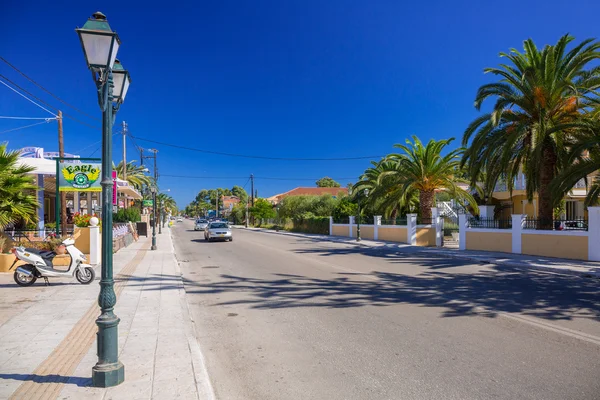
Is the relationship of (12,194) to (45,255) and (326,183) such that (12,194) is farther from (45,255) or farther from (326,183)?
(326,183)

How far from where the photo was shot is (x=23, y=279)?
10.6 m

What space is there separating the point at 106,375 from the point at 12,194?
35.7ft

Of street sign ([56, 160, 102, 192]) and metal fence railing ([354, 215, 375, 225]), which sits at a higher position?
street sign ([56, 160, 102, 192])

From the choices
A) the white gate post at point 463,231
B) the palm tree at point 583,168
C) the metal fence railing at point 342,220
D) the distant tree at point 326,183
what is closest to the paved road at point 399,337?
the palm tree at point 583,168

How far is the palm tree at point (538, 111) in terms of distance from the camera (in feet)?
57.3

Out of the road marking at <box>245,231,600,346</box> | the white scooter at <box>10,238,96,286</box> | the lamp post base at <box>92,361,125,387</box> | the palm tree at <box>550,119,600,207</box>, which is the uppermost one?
the palm tree at <box>550,119,600,207</box>

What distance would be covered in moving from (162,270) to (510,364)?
37.8 feet

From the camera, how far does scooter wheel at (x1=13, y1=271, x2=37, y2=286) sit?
414 inches

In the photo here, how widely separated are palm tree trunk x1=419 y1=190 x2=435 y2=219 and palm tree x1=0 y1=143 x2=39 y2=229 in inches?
822

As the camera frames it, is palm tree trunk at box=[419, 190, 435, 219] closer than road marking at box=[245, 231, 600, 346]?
No

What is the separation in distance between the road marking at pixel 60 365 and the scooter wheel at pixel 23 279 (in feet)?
12.5

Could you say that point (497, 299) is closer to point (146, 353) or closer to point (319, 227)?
point (146, 353)

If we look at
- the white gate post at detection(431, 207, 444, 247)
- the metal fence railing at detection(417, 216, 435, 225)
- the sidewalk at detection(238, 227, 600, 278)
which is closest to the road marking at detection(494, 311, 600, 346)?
the sidewalk at detection(238, 227, 600, 278)

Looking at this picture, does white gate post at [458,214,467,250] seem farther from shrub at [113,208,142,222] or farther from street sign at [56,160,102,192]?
shrub at [113,208,142,222]
